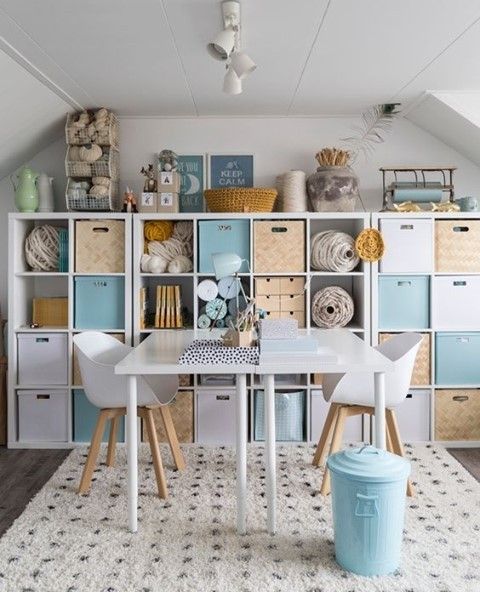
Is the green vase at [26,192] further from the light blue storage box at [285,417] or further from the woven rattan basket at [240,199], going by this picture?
the light blue storage box at [285,417]

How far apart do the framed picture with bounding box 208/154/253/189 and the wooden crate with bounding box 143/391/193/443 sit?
57.6 inches

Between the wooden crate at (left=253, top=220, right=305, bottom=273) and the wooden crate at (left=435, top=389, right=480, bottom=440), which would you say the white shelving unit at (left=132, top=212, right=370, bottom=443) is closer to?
Result: the wooden crate at (left=253, top=220, right=305, bottom=273)

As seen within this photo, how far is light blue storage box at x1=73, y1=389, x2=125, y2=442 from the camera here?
3996 mm

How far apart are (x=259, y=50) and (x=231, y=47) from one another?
55cm

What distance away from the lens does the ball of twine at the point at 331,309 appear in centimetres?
399

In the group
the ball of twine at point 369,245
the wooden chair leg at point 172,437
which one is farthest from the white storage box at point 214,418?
the ball of twine at point 369,245

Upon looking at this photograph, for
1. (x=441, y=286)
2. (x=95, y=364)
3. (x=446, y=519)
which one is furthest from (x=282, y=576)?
(x=441, y=286)

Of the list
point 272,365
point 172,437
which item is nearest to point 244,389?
point 272,365

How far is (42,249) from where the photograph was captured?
158 inches

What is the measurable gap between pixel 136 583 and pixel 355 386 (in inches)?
55.9

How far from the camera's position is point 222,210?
398 centimetres

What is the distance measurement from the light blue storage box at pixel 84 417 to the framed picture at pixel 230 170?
1.68 metres

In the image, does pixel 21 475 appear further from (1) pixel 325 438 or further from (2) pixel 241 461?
(1) pixel 325 438

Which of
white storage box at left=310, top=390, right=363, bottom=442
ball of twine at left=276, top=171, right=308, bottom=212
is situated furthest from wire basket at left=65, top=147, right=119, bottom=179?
white storage box at left=310, top=390, right=363, bottom=442
